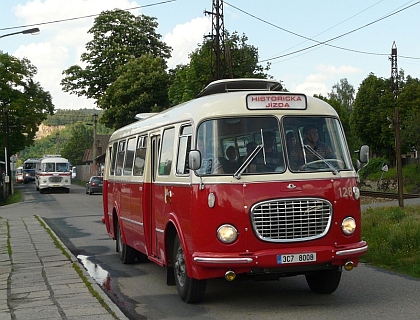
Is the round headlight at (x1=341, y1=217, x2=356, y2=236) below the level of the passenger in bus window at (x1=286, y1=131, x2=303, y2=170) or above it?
below

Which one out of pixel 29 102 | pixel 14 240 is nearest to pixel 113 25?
pixel 29 102

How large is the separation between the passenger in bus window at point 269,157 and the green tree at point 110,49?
5596 centimetres

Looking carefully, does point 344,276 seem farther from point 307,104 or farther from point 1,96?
point 1,96

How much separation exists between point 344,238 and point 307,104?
1.85 metres

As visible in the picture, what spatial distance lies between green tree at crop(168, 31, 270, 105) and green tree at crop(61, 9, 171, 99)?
15266mm

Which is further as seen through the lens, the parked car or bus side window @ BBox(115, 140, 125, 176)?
the parked car

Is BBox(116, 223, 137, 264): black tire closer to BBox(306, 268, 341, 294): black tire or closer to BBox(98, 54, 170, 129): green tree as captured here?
BBox(306, 268, 341, 294): black tire

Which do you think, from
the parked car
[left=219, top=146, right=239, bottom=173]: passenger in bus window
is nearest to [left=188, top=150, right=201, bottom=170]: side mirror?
[left=219, top=146, right=239, bottom=173]: passenger in bus window

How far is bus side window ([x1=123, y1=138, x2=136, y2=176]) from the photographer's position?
1305 centimetres

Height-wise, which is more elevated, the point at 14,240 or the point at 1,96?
the point at 1,96

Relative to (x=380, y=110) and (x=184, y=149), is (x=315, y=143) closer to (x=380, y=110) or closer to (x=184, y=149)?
(x=184, y=149)

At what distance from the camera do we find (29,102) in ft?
219

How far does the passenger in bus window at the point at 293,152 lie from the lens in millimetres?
9000

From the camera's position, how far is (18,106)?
64875 millimetres
